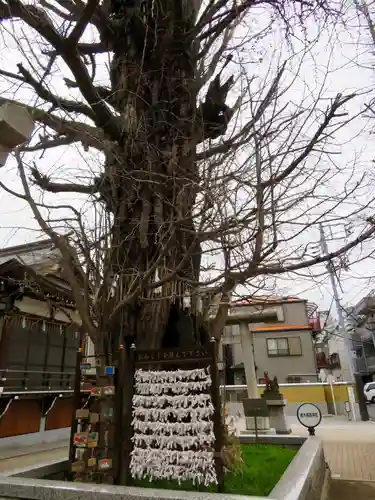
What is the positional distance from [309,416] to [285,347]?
834 inches

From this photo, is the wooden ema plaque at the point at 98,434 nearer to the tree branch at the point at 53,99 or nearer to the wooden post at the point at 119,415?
the wooden post at the point at 119,415

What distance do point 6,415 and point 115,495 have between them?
813 centimetres

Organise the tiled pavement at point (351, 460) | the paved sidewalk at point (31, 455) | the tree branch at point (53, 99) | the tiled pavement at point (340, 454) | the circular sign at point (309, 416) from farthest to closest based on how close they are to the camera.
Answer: the paved sidewalk at point (31, 455), the circular sign at point (309, 416), the tiled pavement at point (340, 454), the tiled pavement at point (351, 460), the tree branch at point (53, 99)

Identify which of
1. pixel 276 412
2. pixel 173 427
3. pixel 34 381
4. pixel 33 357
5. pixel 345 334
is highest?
pixel 345 334

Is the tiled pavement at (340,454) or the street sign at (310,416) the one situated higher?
the street sign at (310,416)

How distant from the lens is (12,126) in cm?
384

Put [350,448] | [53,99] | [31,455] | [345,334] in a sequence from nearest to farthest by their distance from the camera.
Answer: [53,99]
[31,455]
[350,448]
[345,334]

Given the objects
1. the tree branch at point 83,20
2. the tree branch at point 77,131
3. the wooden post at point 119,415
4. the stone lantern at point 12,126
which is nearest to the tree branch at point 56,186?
the tree branch at point 77,131

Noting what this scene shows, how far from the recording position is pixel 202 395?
4191 millimetres

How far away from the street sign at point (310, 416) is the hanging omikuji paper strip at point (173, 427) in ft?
13.8

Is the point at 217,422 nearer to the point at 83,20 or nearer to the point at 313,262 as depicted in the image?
the point at 313,262

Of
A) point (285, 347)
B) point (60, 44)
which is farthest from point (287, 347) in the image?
point (60, 44)

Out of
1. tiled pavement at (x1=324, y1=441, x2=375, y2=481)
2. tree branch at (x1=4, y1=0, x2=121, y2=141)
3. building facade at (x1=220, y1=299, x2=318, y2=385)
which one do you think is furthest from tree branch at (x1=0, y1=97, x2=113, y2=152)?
building facade at (x1=220, y1=299, x2=318, y2=385)

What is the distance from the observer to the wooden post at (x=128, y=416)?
13.7 feet
